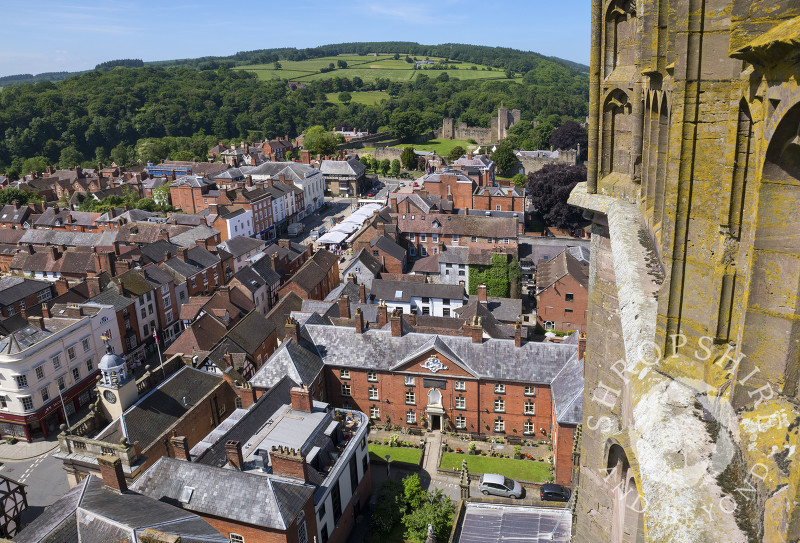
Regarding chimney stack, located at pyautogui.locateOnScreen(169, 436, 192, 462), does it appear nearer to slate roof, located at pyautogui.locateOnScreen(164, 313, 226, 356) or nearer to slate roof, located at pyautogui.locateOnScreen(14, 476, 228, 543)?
slate roof, located at pyautogui.locateOnScreen(14, 476, 228, 543)

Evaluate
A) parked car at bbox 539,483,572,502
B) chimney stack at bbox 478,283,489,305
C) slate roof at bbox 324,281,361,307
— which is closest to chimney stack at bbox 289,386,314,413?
parked car at bbox 539,483,572,502

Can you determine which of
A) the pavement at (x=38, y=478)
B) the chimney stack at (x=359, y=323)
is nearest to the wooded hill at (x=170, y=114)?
the pavement at (x=38, y=478)

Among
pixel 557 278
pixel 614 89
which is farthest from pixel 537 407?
pixel 614 89

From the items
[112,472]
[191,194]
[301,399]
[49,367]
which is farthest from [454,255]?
[191,194]

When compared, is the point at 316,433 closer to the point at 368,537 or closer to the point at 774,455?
the point at 368,537

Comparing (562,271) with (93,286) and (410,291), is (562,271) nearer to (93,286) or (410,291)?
(410,291)

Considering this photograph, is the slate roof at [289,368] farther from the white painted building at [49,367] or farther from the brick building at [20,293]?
the brick building at [20,293]
